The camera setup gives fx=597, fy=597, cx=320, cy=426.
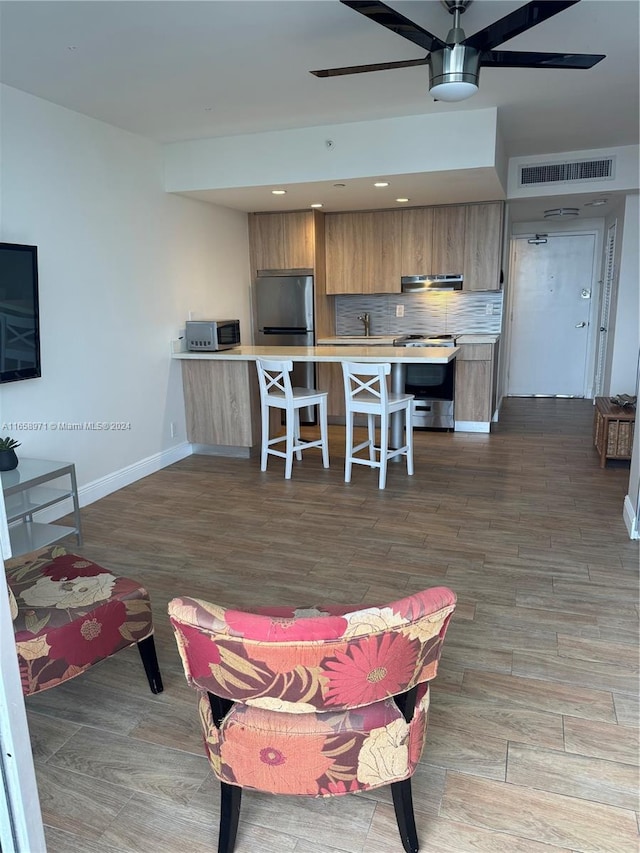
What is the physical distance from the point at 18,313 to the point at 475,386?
14.1 feet

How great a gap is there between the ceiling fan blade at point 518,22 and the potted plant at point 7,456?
304 centimetres

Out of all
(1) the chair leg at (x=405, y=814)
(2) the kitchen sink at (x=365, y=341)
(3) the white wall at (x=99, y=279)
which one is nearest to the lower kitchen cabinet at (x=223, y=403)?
(3) the white wall at (x=99, y=279)

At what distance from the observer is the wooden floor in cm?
171

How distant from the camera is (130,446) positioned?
4.75 m

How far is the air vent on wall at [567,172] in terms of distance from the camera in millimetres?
5582

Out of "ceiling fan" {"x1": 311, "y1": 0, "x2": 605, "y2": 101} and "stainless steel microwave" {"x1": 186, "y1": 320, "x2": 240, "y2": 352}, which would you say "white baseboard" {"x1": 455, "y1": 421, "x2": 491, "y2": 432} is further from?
"ceiling fan" {"x1": 311, "y1": 0, "x2": 605, "y2": 101}

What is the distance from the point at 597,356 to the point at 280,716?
782 cm

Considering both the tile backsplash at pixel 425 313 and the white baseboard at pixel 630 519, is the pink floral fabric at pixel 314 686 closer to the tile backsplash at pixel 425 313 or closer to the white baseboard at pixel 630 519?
the white baseboard at pixel 630 519

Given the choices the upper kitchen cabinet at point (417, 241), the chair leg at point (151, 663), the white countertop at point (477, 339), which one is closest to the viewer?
the chair leg at point (151, 663)

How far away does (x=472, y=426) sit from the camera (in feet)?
20.7

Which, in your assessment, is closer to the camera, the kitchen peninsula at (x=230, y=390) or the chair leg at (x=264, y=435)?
the chair leg at (x=264, y=435)

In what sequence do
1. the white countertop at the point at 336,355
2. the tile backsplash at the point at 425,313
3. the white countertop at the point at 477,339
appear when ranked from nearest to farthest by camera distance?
the white countertop at the point at 336,355
the white countertop at the point at 477,339
the tile backsplash at the point at 425,313

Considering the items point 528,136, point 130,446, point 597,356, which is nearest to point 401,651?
point 130,446

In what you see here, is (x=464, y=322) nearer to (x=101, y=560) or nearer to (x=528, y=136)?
(x=528, y=136)
